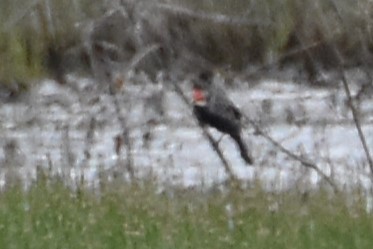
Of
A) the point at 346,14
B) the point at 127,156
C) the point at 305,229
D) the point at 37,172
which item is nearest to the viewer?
the point at 305,229

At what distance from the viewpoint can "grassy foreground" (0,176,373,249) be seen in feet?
24.5

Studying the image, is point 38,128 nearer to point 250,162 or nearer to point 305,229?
point 250,162

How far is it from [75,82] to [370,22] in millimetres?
3421

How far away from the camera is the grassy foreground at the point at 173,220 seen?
745 centimetres

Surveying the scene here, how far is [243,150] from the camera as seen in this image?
1215 centimetres

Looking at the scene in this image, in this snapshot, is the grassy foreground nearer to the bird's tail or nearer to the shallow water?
the shallow water

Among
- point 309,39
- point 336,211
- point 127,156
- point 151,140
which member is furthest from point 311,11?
point 336,211

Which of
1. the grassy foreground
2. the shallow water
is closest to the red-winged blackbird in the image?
the shallow water

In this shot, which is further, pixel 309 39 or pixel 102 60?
pixel 309 39

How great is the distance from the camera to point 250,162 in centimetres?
1184

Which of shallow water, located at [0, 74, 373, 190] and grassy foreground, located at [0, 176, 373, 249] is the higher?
shallow water, located at [0, 74, 373, 190]

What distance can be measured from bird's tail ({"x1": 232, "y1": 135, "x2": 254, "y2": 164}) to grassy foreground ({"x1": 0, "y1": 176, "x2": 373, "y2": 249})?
118 inches

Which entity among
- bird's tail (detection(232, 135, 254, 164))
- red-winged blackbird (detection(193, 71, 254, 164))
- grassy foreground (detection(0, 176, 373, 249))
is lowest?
grassy foreground (detection(0, 176, 373, 249))

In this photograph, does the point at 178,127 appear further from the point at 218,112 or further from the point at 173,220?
the point at 173,220
